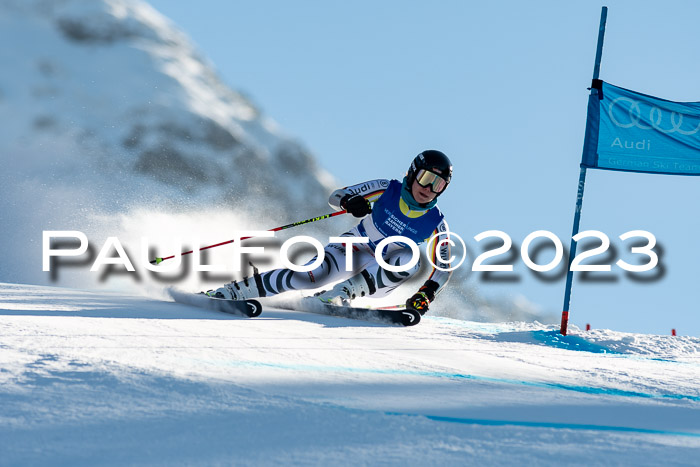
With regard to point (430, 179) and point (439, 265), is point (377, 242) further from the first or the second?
point (430, 179)

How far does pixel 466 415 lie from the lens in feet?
6.83

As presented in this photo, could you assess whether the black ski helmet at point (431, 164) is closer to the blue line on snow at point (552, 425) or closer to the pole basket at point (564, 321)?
the pole basket at point (564, 321)

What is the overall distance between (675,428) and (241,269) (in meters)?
7.48

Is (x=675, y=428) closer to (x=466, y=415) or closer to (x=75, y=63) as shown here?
(x=466, y=415)

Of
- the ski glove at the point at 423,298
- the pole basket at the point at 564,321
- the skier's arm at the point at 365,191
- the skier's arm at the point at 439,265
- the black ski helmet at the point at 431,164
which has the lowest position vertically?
the pole basket at the point at 564,321

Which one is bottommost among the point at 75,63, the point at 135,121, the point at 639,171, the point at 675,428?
the point at 675,428

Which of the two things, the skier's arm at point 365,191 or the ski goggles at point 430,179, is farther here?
the skier's arm at point 365,191

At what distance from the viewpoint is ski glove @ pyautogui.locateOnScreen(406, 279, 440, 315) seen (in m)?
5.46

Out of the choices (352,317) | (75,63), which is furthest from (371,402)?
(75,63)

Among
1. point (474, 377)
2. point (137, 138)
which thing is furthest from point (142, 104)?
point (474, 377)

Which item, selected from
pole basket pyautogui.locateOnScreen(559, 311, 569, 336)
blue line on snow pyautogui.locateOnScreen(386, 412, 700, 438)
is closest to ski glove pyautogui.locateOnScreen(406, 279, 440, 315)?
pole basket pyautogui.locateOnScreen(559, 311, 569, 336)

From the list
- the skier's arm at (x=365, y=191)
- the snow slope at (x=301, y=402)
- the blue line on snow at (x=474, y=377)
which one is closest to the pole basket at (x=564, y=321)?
the skier's arm at (x=365, y=191)

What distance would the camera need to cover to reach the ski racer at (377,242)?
17.8 ft

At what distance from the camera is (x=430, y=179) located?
534cm
